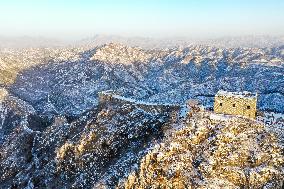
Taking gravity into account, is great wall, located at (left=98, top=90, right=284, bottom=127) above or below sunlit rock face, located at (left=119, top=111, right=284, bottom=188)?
above

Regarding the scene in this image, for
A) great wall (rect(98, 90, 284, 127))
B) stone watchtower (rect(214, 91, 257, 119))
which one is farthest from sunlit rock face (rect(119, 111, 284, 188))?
great wall (rect(98, 90, 284, 127))

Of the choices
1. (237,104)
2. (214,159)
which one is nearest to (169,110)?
(237,104)

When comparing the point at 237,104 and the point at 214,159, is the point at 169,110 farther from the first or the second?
the point at 214,159

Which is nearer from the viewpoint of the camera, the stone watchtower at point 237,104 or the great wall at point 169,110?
the great wall at point 169,110

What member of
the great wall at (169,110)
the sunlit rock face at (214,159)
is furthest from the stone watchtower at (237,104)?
the sunlit rock face at (214,159)

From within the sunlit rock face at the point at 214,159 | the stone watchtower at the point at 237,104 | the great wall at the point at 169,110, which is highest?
the stone watchtower at the point at 237,104

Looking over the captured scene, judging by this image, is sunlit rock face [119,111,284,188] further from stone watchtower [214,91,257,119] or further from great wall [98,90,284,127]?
great wall [98,90,284,127]

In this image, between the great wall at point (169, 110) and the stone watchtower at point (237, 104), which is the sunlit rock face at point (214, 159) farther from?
the great wall at point (169, 110)
